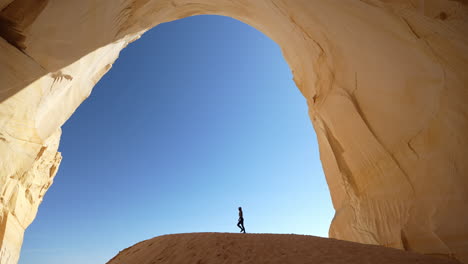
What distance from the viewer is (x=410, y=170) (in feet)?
17.3

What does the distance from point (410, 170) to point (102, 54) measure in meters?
9.34

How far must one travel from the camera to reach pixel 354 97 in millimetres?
6551

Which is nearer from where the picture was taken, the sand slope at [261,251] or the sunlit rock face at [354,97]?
the sand slope at [261,251]

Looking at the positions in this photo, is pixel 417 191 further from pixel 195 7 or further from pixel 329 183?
pixel 195 7

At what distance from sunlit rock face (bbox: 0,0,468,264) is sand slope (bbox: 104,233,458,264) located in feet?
4.93

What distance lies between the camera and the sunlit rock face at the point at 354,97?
4391 mm

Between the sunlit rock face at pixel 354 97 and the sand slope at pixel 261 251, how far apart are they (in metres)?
1.50

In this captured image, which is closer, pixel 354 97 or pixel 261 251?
pixel 261 251

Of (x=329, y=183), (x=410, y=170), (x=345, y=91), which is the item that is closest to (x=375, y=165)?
(x=410, y=170)

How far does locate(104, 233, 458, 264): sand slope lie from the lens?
376 centimetres

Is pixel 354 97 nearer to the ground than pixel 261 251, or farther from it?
farther from it

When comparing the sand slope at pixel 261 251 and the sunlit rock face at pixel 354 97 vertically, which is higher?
the sunlit rock face at pixel 354 97

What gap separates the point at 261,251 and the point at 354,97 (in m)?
4.74

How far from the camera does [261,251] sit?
4238 millimetres
